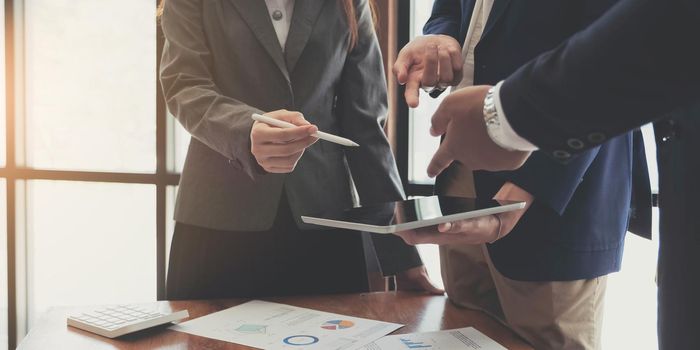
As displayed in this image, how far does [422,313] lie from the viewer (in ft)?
3.50

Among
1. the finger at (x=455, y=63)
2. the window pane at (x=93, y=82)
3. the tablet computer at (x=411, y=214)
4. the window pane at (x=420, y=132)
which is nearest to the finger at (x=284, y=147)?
the tablet computer at (x=411, y=214)

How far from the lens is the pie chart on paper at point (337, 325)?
97 centimetres

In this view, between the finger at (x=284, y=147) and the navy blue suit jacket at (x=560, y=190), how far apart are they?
0.34 metres

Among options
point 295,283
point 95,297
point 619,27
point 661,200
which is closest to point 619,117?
point 619,27

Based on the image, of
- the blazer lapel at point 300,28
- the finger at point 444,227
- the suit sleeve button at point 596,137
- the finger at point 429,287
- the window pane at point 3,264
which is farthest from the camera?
the window pane at point 3,264

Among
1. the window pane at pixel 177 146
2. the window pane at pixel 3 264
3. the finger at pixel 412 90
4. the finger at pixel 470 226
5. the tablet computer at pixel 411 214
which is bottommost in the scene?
the window pane at pixel 3 264

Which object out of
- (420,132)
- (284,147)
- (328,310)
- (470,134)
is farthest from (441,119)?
(420,132)

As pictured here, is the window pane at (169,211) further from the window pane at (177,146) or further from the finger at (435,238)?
the finger at (435,238)

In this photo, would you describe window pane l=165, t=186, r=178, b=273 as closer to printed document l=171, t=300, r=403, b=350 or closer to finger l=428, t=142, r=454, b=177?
printed document l=171, t=300, r=403, b=350

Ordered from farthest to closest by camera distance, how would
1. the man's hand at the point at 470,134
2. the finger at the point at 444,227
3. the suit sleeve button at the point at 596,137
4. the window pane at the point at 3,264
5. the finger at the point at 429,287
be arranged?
the window pane at the point at 3,264, the finger at the point at 429,287, the finger at the point at 444,227, the man's hand at the point at 470,134, the suit sleeve button at the point at 596,137

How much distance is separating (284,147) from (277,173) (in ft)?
0.79

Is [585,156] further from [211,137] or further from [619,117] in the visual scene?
[211,137]

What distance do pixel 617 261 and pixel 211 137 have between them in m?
0.79

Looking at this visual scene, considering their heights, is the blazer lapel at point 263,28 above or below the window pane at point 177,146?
above
